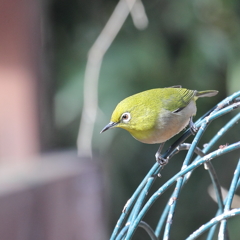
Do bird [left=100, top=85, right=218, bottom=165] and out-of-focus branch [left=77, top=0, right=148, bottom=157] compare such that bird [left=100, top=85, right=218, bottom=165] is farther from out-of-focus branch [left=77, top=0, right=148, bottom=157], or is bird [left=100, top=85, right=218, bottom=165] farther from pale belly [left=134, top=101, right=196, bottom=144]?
out-of-focus branch [left=77, top=0, right=148, bottom=157]

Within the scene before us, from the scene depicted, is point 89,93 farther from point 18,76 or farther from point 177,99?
point 177,99

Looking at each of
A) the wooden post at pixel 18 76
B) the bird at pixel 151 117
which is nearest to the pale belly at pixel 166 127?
the bird at pixel 151 117

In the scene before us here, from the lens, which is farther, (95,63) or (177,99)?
(95,63)

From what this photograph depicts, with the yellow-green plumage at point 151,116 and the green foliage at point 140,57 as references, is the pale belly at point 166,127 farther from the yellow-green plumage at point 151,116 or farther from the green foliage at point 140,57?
the green foliage at point 140,57

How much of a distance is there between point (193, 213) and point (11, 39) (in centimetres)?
215

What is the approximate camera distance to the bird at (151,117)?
158 cm

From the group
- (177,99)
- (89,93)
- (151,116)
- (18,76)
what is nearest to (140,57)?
(89,93)

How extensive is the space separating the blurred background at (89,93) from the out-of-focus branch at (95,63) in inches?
1.9

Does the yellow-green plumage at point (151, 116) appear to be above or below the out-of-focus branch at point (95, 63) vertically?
below

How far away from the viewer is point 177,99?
5.67 ft

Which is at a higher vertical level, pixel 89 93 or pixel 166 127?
pixel 89 93

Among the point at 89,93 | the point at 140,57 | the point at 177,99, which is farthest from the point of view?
the point at 140,57

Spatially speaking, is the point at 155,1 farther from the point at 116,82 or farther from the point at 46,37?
the point at 46,37

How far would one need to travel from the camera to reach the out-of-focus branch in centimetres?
268
